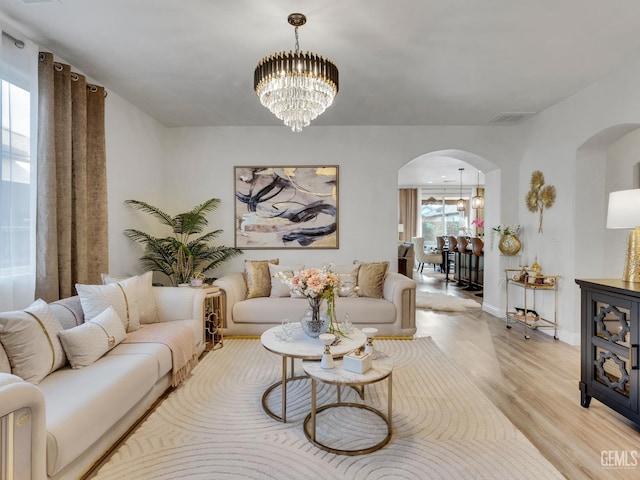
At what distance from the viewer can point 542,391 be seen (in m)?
2.59

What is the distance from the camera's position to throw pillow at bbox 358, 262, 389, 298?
3943mm

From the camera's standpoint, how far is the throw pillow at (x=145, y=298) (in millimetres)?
2792

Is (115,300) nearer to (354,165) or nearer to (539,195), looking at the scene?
(354,165)

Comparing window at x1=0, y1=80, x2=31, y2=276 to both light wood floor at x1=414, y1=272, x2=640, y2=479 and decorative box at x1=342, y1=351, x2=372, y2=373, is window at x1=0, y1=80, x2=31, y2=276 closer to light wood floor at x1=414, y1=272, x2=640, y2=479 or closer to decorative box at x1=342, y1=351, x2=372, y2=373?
decorative box at x1=342, y1=351, x2=372, y2=373

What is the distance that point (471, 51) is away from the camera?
106 inches

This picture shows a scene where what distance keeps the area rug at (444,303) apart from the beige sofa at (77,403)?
4130 mm

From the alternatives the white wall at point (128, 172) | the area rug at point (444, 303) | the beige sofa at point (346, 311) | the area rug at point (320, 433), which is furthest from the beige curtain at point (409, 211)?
the area rug at point (320, 433)

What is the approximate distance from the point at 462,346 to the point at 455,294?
3044 mm

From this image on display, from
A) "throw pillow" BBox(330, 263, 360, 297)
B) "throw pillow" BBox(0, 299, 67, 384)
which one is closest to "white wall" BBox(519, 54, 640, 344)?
"throw pillow" BBox(330, 263, 360, 297)

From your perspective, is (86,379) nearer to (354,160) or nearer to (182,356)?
(182,356)

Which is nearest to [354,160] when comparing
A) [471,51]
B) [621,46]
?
[471,51]

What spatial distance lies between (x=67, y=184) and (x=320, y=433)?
269 cm
